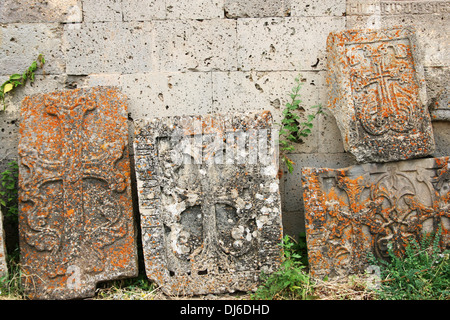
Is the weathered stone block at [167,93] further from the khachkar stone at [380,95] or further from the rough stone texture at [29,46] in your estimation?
the khachkar stone at [380,95]

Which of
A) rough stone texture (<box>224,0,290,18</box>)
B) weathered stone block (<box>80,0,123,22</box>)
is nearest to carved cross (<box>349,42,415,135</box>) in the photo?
rough stone texture (<box>224,0,290,18</box>)

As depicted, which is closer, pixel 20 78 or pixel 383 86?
pixel 383 86

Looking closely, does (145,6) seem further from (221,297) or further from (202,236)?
(221,297)

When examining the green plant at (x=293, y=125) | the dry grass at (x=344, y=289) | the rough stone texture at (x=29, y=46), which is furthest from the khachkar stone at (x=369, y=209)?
the rough stone texture at (x=29, y=46)

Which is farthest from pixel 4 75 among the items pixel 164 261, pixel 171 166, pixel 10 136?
pixel 164 261

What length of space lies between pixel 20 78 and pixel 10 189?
0.96 meters

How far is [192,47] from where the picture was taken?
Result: 11.8 ft

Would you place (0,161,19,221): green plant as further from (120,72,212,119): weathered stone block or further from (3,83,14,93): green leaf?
(120,72,212,119): weathered stone block

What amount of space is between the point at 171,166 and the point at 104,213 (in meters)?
0.65

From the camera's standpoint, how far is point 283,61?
11.9 feet

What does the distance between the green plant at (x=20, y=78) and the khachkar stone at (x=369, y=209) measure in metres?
2.43

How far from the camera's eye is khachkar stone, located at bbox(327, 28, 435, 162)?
10.3 feet

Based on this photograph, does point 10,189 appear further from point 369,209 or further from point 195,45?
point 369,209

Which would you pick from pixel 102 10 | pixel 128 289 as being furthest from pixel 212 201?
pixel 102 10
